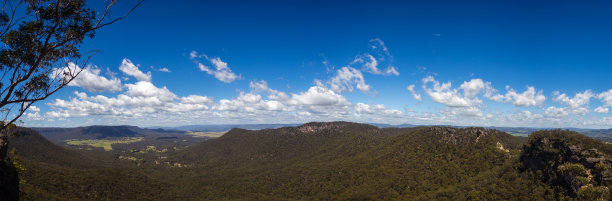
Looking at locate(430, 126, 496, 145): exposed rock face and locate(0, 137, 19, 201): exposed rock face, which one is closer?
locate(0, 137, 19, 201): exposed rock face

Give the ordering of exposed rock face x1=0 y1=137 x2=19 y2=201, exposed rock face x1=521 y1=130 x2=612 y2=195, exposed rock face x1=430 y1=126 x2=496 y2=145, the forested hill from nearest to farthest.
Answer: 1. exposed rock face x1=0 y1=137 x2=19 y2=201
2. exposed rock face x1=521 y1=130 x2=612 y2=195
3. the forested hill
4. exposed rock face x1=430 y1=126 x2=496 y2=145

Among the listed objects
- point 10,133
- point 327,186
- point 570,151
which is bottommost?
point 327,186

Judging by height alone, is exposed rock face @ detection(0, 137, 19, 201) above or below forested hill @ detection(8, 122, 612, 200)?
above

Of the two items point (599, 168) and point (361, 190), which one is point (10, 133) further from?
point (361, 190)

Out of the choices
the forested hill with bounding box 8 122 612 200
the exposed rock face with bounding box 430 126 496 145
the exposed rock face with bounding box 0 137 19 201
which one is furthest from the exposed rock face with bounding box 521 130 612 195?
the exposed rock face with bounding box 0 137 19 201

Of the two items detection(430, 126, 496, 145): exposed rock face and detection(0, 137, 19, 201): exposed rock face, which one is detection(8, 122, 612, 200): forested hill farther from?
detection(0, 137, 19, 201): exposed rock face

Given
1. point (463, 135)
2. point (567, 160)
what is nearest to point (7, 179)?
point (567, 160)

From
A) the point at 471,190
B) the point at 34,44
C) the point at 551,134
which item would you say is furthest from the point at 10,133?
the point at 551,134

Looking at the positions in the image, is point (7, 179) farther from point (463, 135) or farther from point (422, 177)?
point (463, 135)
